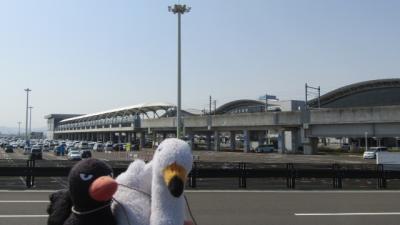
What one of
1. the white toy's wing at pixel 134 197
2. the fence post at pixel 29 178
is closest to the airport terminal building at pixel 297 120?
the fence post at pixel 29 178

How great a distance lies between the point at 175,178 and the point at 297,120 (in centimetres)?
6851

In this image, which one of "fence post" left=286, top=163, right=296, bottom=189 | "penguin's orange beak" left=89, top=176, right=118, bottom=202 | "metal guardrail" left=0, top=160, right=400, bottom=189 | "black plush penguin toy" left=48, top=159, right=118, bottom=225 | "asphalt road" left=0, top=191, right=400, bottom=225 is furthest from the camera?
"fence post" left=286, top=163, right=296, bottom=189

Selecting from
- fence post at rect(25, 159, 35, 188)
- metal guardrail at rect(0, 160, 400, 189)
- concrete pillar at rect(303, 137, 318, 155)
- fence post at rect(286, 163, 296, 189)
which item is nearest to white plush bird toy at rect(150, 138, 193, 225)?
metal guardrail at rect(0, 160, 400, 189)

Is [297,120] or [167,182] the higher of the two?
[297,120]

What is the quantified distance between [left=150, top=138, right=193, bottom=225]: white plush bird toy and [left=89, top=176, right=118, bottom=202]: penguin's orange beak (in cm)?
29

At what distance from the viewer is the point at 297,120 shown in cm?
6975

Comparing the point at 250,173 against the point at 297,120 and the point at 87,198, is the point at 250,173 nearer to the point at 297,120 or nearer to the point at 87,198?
the point at 87,198

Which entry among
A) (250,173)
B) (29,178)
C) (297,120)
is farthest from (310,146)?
(29,178)

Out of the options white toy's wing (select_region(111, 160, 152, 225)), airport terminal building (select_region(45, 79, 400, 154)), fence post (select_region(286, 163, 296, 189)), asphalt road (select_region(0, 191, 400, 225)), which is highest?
airport terminal building (select_region(45, 79, 400, 154))

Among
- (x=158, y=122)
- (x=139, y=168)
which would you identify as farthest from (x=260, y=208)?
(x=158, y=122)

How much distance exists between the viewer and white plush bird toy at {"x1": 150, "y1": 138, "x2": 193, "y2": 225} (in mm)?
2768

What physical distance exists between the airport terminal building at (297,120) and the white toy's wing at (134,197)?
58.6 metres

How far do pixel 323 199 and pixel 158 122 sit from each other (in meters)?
87.5

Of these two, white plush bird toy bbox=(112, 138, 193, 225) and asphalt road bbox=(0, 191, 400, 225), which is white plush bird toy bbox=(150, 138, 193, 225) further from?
asphalt road bbox=(0, 191, 400, 225)
